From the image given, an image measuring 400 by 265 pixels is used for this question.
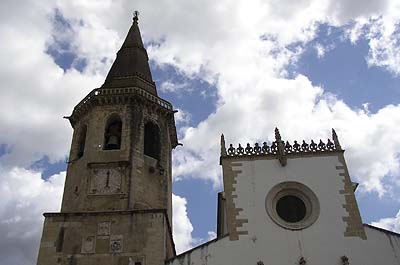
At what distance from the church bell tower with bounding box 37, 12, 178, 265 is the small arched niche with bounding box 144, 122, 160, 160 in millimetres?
47

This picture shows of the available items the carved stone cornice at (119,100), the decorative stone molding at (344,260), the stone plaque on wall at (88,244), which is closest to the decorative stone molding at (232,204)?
the decorative stone molding at (344,260)

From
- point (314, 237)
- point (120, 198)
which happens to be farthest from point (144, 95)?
point (314, 237)

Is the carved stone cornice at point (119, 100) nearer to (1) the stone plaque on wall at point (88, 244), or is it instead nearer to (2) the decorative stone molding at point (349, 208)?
(1) the stone plaque on wall at point (88, 244)

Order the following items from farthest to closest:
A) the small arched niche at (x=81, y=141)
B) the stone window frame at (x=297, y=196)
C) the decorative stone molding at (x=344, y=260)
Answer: the small arched niche at (x=81, y=141) < the stone window frame at (x=297, y=196) < the decorative stone molding at (x=344, y=260)

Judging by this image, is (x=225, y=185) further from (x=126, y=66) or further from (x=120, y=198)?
(x=126, y=66)

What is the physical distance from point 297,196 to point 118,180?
7.35 m

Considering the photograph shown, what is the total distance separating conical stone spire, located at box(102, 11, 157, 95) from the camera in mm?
24016

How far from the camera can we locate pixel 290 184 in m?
17.7

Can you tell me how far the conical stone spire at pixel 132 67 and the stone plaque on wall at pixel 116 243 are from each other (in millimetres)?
8399

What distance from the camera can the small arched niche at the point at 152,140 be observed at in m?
21.6

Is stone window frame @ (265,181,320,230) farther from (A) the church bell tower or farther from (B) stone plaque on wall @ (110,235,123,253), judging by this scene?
(B) stone plaque on wall @ (110,235,123,253)

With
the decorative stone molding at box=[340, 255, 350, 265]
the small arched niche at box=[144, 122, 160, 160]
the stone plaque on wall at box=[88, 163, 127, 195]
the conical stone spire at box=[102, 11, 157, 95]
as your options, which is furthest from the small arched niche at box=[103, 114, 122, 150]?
the decorative stone molding at box=[340, 255, 350, 265]

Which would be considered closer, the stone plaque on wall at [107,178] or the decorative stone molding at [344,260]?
the decorative stone molding at [344,260]

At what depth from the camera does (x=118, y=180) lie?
19375 millimetres
